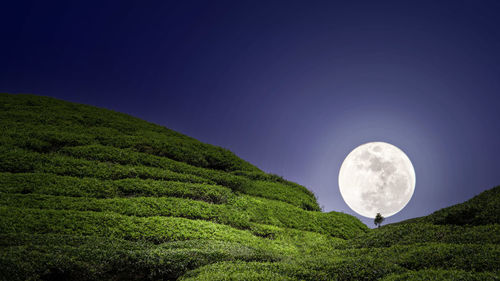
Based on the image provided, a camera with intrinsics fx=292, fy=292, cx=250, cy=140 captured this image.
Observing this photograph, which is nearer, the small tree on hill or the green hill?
the green hill

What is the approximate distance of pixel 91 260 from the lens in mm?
11555

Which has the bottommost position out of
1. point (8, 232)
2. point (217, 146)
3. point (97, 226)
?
point (8, 232)

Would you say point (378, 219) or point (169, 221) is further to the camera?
point (378, 219)

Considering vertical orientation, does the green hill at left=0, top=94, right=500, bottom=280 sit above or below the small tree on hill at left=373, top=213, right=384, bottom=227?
below

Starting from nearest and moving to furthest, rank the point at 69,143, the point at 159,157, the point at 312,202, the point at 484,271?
1. the point at 484,271
2. the point at 69,143
3. the point at 159,157
4. the point at 312,202

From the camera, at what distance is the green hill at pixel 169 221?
1100 cm

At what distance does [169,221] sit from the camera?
58.1 feet

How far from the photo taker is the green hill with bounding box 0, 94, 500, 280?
11.0 m

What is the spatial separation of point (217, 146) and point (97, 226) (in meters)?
21.4

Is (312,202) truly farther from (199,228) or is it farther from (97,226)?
(97,226)

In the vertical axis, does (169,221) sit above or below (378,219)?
below

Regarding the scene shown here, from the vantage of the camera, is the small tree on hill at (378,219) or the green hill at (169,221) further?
the small tree on hill at (378,219)

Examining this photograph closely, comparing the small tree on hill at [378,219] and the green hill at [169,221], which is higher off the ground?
the small tree on hill at [378,219]

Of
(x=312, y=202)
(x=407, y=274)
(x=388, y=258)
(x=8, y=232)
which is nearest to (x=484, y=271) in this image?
(x=407, y=274)
